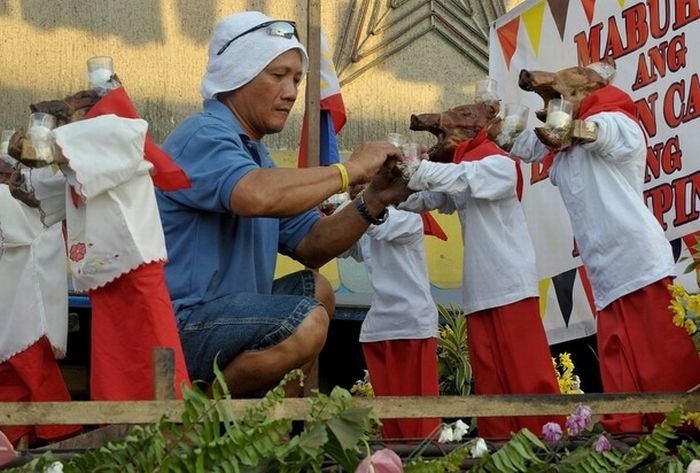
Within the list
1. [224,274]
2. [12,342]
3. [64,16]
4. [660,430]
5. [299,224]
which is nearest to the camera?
[660,430]

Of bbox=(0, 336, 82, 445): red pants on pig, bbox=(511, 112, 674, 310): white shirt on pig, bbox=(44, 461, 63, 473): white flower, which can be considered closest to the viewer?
bbox=(44, 461, 63, 473): white flower

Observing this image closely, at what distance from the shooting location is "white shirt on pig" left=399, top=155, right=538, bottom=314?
5.30 meters

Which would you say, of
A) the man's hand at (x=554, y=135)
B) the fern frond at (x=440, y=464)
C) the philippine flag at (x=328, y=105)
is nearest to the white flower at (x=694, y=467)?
the fern frond at (x=440, y=464)

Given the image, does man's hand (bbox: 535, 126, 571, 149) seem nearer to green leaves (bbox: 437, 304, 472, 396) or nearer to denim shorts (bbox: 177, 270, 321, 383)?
denim shorts (bbox: 177, 270, 321, 383)

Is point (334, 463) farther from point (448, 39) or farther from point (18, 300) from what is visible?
point (448, 39)

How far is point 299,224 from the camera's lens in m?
4.18

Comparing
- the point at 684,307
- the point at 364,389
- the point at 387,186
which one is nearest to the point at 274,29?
the point at 387,186

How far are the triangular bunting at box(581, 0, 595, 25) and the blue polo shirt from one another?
9.09 ft

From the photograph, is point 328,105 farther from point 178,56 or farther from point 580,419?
point 580,419

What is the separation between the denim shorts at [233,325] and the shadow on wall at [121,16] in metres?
4.75

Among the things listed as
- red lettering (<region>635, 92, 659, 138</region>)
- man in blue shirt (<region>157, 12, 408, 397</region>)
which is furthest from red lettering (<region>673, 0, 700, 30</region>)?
man in blue shirt (<region>157, 12, 408, 397</region>)

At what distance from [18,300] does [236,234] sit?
1.63 metres

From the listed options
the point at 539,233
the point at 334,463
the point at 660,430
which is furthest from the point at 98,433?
the point at 539,233

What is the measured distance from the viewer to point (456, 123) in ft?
18.7
